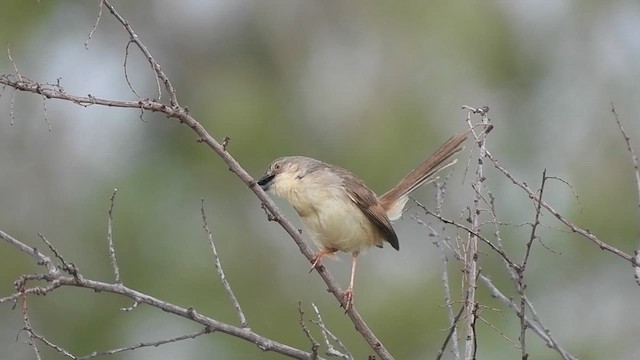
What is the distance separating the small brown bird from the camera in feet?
15.1

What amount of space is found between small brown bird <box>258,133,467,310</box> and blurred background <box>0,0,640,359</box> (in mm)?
3125

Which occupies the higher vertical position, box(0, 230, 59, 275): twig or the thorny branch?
the thorny branch

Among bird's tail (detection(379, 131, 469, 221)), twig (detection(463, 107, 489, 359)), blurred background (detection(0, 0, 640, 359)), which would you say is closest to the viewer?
twig (detection(463, 107, 489, 359))

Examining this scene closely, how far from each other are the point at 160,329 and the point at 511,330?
148 inches

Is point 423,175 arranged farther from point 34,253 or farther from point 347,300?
point 34,253

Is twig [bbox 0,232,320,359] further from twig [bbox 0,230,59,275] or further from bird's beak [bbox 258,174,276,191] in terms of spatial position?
bird's beak [bbox 258,174,276,191]

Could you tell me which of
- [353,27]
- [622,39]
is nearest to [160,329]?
[353,27]

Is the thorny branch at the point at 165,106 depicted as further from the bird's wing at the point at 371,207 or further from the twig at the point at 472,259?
the bird's wing at the point at 371,207

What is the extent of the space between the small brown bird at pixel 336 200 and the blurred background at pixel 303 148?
312 centimetres

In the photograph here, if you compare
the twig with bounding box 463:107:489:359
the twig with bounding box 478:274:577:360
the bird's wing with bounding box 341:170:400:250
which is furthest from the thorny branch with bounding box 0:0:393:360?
the bird's wing with bounding box 341:170:400:250

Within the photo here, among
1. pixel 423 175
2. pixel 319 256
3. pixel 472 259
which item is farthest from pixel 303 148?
pixel 472 259

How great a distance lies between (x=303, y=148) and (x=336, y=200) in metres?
6.23

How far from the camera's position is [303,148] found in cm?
1088

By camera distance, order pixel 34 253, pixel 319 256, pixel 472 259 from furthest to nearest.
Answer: pixel 319 256 < pixel 472 259 < pixel 34 253
